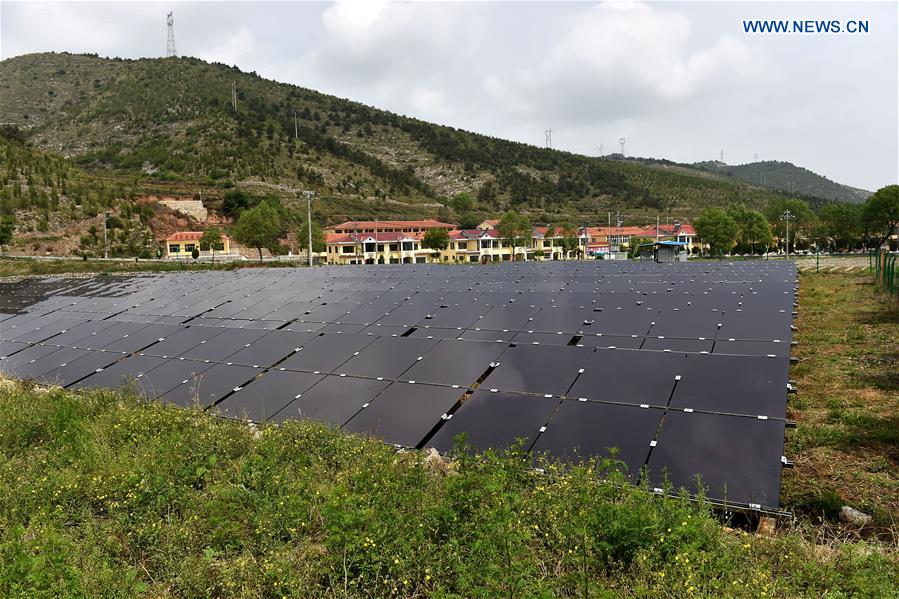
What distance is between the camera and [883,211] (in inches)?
3922

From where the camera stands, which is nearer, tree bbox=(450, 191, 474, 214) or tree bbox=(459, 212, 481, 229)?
tree bbox=(459, 212, 481, 229)

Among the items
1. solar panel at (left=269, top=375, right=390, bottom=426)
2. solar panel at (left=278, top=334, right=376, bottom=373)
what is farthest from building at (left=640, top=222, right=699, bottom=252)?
solar panel at (left=269, top=375, right=390, bottom=426)

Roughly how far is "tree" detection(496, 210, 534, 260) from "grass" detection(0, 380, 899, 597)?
100m

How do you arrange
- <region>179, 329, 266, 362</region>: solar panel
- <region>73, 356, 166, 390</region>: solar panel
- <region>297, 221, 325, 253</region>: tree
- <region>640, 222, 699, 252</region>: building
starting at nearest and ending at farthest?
<region>73, 356, 166, 390</region>: solar panel < <region>179, 329, 266, 362</region>: solar panel < <region>297, 221, 325, 253</region>: tree < <region>640, 222, 699, 252</region>: building

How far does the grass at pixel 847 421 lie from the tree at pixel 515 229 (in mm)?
87491

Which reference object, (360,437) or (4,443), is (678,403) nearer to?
(360,437)

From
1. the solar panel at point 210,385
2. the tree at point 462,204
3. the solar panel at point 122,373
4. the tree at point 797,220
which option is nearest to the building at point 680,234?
the tree at point 797,220

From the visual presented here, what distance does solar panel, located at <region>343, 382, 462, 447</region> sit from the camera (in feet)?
Result: 27.8

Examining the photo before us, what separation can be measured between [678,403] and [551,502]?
10.7 ft

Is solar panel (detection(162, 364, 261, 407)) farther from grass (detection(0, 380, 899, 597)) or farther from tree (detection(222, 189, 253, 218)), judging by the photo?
tree (detection(222, 189, 253, 218))

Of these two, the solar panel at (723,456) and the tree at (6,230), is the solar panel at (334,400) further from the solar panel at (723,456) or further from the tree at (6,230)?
the tree at (6,230)

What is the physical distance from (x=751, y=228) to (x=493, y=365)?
11128 centimetres

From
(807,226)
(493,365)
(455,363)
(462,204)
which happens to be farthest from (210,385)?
(462,204)

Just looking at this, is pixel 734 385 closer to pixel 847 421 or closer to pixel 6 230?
pixel 847 421
